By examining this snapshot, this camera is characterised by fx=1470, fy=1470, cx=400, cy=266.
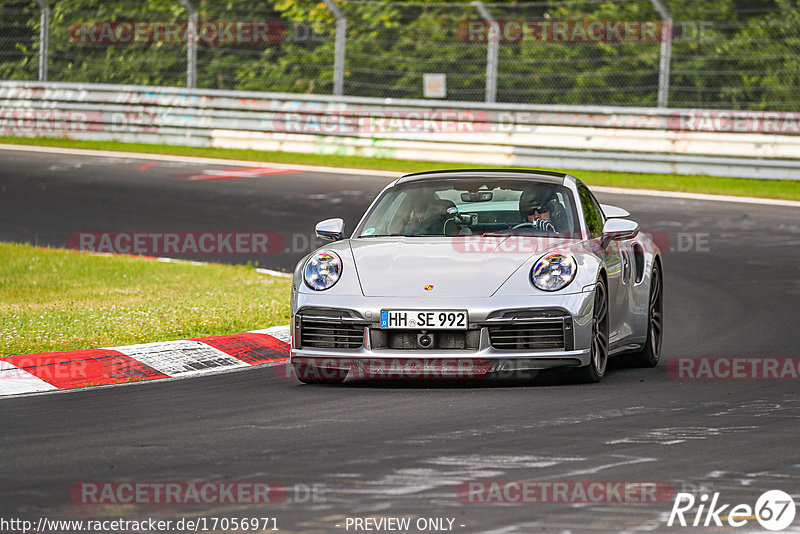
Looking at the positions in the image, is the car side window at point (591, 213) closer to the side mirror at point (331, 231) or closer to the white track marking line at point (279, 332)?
the side mirror at point (331, 231)

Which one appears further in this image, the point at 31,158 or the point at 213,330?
the point at 31,158

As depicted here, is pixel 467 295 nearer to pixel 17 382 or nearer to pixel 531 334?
pixel 531 334

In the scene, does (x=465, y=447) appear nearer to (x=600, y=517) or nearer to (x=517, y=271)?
(x=600, y=517)

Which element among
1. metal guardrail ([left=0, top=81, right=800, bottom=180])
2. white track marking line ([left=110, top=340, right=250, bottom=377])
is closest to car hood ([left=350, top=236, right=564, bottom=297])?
white track marking line ([left=110, top=340, right=250, bottom=377])

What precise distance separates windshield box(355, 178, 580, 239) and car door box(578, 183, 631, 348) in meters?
0.16

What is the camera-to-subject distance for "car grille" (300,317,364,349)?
7.74 metres

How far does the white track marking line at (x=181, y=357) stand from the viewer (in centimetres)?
→ 864

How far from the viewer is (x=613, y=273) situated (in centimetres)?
852

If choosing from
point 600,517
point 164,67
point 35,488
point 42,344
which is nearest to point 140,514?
point 35,488

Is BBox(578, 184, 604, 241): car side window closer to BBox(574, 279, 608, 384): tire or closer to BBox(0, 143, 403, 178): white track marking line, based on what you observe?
BBox(574, 279, 608, 384): tire

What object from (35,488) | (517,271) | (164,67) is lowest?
(35,488)

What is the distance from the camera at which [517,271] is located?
25.6 ft

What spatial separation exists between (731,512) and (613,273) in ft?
12.0

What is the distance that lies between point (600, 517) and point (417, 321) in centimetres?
282
